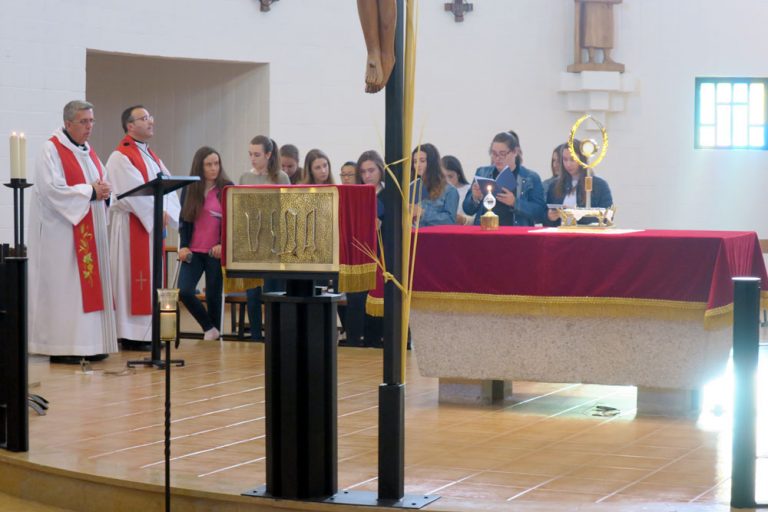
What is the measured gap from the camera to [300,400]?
14.9 ft

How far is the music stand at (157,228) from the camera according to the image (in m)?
7.78

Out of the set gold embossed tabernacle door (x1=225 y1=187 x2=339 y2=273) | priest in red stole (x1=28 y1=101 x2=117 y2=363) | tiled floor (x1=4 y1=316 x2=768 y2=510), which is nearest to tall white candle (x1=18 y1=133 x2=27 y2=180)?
tiled floor (x1=4 y1=316 x2=768 y2=510)

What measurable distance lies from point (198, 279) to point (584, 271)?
166 inches

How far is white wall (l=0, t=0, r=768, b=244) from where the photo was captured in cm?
1245

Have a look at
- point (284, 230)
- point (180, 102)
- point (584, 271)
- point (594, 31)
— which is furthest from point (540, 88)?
point (284, 230)

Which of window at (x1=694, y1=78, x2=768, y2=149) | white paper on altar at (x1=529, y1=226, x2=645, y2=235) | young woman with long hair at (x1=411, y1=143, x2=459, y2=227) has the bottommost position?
white paper on altar at (x1=529, y1=226, x2=645, y2=235)

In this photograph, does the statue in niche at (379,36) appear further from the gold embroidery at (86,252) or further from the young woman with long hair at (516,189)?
the gold embroidery at (86,252)

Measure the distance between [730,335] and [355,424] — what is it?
6.44 feet

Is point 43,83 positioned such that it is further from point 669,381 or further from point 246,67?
point 669,381

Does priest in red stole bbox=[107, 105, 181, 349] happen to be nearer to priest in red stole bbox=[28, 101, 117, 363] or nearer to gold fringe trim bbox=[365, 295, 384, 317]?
priest in red stole bbox=[28, 101, 117, 363]

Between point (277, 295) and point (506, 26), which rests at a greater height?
point (506, 26)

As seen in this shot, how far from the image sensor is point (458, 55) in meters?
12.8

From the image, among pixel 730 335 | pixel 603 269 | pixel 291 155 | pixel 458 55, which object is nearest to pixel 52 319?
pixel 291 155

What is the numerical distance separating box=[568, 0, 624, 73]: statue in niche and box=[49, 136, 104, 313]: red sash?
6.00 meters
